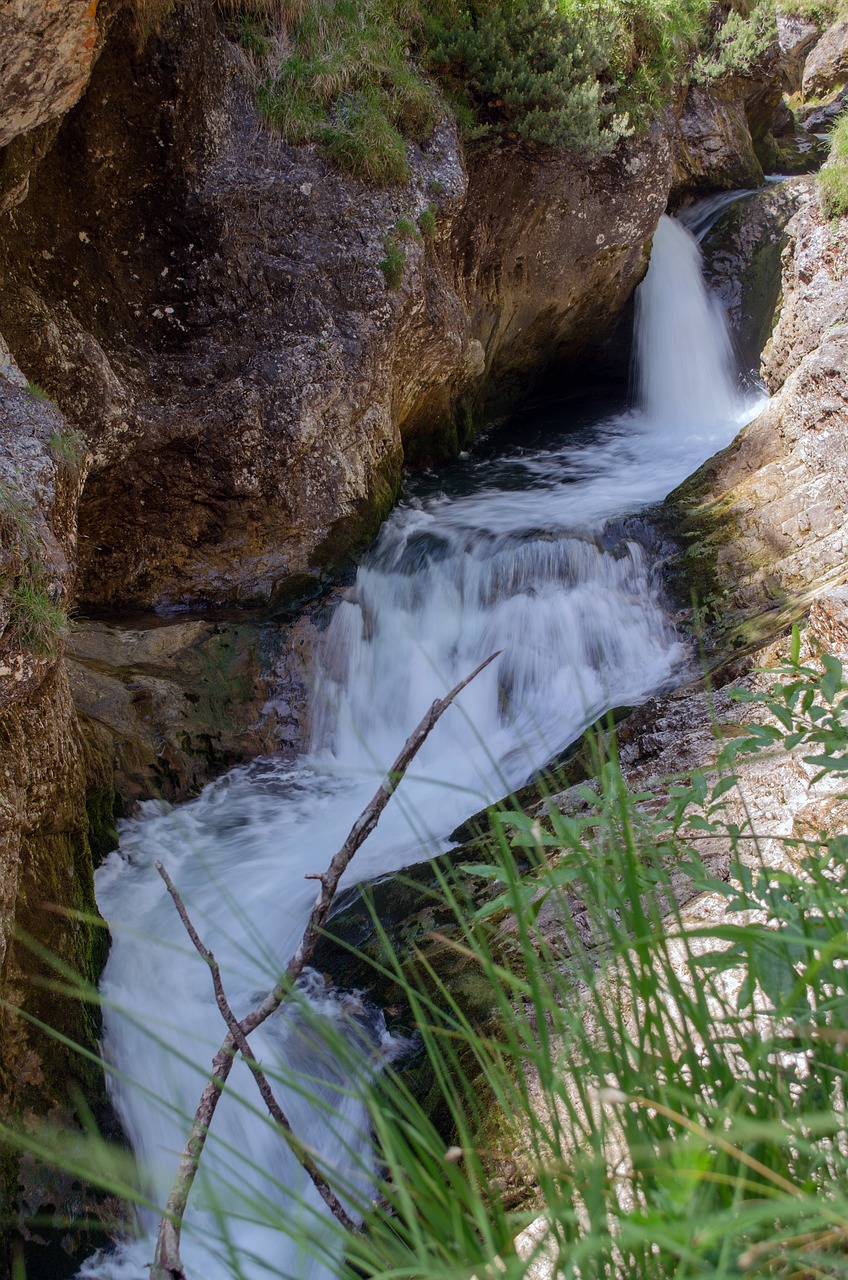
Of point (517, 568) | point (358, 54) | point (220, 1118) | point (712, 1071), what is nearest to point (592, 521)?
point (517, 568)

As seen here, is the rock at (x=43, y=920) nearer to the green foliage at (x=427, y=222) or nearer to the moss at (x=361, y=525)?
the moss at (x=361, y=525)

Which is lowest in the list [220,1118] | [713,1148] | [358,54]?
[220,1118]

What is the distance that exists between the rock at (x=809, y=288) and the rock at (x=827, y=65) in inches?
376

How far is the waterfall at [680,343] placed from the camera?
9656 mm

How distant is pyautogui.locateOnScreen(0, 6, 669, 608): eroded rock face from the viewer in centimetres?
554

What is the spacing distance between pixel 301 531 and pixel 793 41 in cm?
1109

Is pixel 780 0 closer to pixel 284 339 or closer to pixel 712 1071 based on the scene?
pixel 284 339

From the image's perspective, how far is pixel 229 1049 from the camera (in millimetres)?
1526

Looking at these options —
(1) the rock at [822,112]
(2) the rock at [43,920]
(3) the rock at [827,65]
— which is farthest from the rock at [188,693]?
(3) the rock at [827,65]

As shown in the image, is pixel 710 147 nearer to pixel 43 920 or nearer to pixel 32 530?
pixel 32 530

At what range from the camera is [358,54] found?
21.9 ft

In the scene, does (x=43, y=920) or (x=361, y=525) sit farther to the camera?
(x=361, y=525)

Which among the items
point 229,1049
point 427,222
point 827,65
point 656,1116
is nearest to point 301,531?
point 427,222

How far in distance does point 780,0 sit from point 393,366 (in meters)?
10.2
